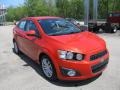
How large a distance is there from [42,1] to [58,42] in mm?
68420

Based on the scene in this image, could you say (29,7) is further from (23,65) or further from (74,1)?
(23,65)

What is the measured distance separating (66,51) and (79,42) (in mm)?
530

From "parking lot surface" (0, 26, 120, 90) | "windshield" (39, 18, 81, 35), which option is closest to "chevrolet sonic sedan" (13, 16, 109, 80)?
"windshield" (39, 18, 81, 35)

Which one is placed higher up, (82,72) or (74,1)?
(74,1)

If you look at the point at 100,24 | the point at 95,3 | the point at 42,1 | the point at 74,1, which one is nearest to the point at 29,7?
the point at 42,1

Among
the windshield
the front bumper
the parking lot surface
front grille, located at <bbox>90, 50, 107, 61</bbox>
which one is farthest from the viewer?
the windshield

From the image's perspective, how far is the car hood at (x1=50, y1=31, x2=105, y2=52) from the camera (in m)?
5.64

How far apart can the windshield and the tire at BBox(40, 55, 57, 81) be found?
77 centimetres

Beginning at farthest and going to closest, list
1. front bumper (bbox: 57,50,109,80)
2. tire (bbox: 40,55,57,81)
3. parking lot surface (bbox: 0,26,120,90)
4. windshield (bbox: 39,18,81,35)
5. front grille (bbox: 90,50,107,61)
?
1. windshield (bbox: 39,18,81,35)
2. tire (bbox: 40,55,57,81)
3. parking lot surface (bbox: 0,26,120,90)
4. front grille (bbox: 90,50,107,61)
5. front bumper (bbox: 57,50,109,80)

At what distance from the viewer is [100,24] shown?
21500mm

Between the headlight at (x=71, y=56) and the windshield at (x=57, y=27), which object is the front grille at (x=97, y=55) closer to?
the headlight at (x=71, y=56)

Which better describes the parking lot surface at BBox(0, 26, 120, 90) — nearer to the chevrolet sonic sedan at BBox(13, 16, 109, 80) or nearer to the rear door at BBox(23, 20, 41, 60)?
the chevrolet sonic sedan at BBox(13, 16, 109, 80)

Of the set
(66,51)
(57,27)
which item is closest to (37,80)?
(66,51)

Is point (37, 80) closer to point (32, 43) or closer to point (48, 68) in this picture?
point (48, 68)
